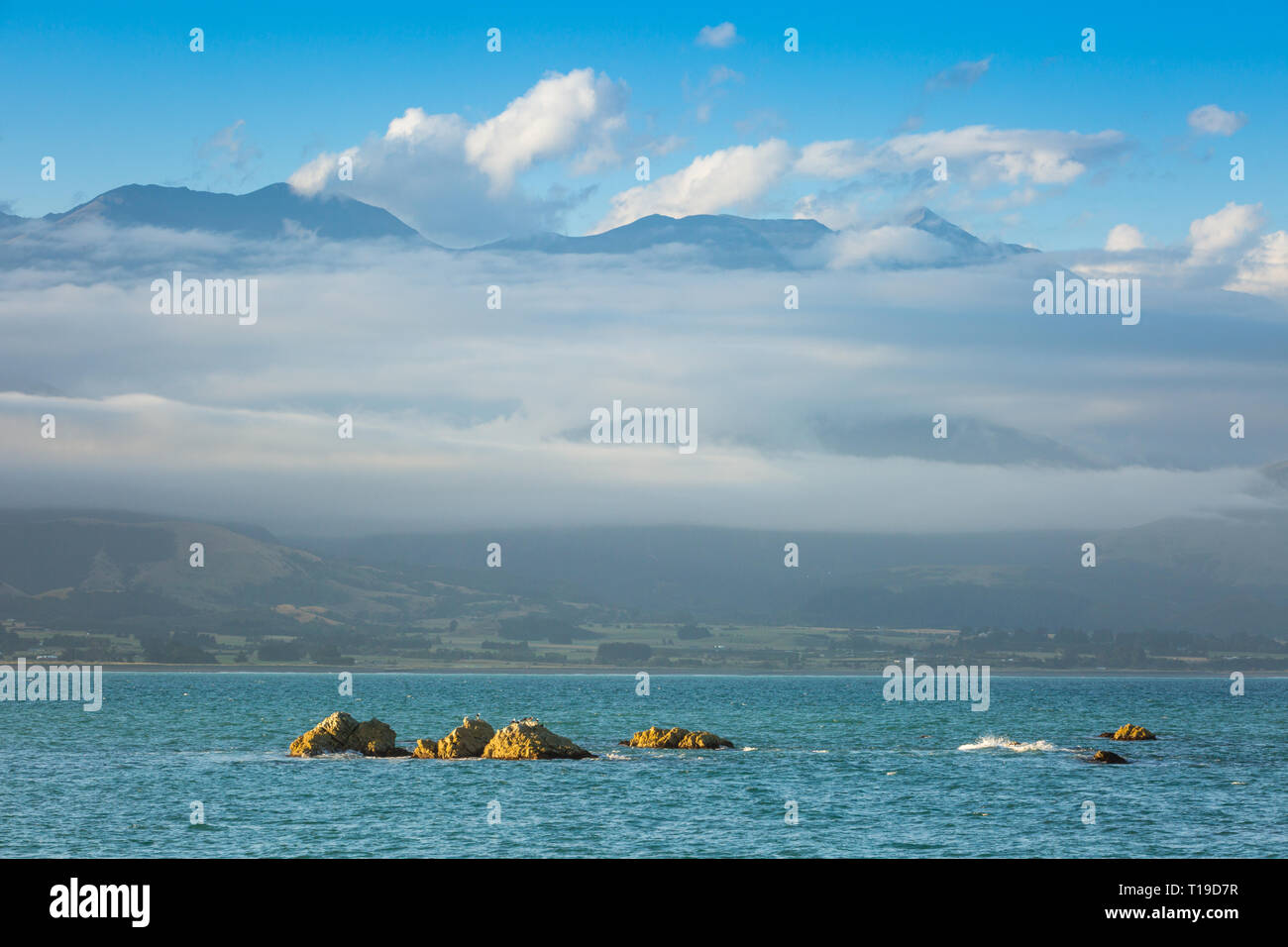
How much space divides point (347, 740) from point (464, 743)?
9.91m

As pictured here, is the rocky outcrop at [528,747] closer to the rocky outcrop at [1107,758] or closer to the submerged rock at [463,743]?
the submerged rock at [463,743]

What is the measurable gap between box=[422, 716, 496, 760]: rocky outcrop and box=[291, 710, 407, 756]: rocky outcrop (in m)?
3.84

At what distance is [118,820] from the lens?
64188mm

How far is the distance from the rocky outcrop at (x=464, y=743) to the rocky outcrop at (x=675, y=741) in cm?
1586

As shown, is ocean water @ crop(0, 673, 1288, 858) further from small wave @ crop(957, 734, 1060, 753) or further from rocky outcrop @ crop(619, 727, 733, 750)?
rocky outcrop @ crop(619, 727, 733, 750)

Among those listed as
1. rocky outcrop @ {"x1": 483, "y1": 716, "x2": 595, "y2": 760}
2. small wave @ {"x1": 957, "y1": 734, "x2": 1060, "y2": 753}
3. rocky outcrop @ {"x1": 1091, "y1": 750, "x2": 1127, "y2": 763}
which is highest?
rocky outcrop @ {"x1": 483, "y1": 716, "x2": 595, "y2": 760}

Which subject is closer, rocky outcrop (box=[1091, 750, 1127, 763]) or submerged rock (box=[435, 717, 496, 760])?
submerged rock (box=[435, 717, 496, 760])

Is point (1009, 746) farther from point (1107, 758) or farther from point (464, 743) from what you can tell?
point (464, 743)

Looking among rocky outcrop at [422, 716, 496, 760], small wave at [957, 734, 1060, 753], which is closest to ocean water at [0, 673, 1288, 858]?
small wave at [957, 734, 1060, 753]

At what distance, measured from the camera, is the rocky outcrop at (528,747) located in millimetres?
91875

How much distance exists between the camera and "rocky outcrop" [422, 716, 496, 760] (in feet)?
302

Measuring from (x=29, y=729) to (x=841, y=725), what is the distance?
9743 cm

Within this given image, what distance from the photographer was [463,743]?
303 feet
